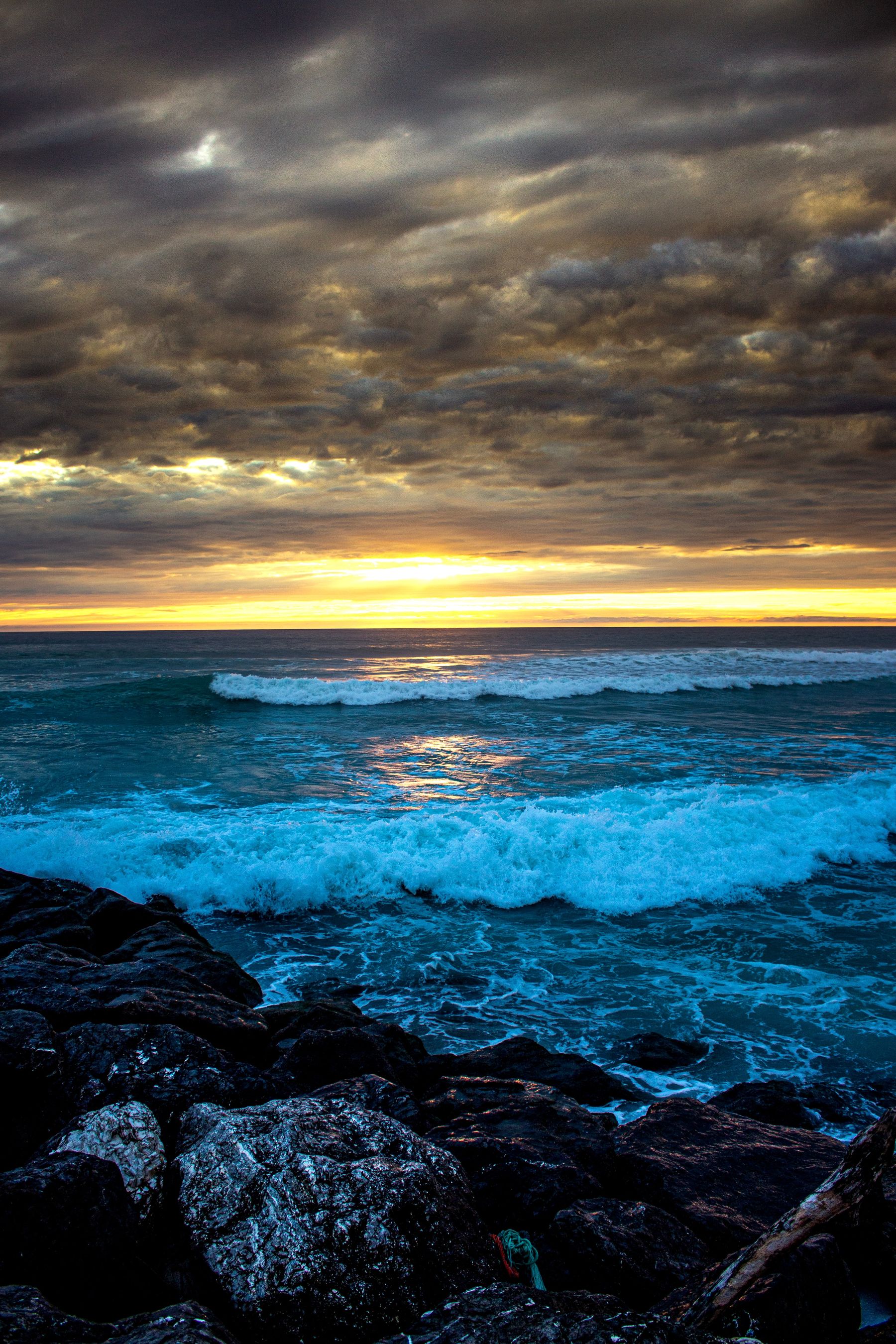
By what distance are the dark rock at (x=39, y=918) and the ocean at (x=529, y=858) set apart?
1.90 metres

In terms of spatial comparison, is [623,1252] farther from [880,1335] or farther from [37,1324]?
[37,1324]

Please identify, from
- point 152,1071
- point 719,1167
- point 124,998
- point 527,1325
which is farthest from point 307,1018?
point 527,1325

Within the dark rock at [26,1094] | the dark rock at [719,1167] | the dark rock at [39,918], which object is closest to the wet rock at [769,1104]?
the dark rock at [719,1167]

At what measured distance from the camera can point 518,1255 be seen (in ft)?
10.7

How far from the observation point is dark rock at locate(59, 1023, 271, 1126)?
13.0 feet

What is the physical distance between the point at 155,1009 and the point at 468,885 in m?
6.41

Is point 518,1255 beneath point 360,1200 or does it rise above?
beneath

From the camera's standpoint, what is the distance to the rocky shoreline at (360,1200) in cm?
258

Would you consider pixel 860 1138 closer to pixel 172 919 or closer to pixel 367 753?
pixel 172 919

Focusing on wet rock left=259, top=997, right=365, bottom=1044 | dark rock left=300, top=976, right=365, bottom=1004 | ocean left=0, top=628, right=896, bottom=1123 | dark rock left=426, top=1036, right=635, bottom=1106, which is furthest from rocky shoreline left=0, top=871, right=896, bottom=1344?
dark rock left=300, top=976, right=365, bottom=1004

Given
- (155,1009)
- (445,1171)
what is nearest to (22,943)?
(155,1009)

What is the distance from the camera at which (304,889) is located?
421 inches

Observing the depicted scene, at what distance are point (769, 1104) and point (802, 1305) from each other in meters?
3.28

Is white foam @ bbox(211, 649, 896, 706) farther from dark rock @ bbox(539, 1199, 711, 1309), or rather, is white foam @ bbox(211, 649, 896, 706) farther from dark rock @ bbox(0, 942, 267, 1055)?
dark rock @ bbox(539, 1199, 711, 1309)
